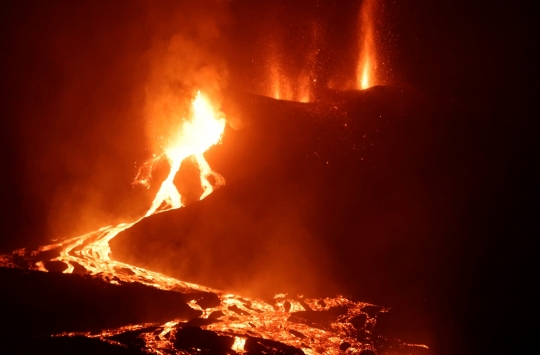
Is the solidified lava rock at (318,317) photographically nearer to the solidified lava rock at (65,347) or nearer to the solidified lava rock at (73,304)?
the solidified lava rock at (73,304)

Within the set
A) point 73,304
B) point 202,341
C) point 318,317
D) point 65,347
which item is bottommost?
point 65,347

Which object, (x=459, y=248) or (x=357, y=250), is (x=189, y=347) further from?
(x=459, y=248)

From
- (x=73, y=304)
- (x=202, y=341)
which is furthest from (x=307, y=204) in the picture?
(x=73, y=304)

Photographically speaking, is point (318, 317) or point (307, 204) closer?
point (318, 317)

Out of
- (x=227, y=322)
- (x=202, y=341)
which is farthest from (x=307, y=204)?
(x=202, y=341)

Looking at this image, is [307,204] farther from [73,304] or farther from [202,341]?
[73,304]

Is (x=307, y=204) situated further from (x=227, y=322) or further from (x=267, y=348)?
(x=267, y=348)

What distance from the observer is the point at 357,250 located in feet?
59.8

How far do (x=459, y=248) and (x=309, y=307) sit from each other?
6287 mm

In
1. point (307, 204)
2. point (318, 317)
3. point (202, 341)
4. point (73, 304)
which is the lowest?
point (202, 341)

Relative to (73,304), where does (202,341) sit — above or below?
below

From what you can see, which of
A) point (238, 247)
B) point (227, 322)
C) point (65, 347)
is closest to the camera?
point (65, 347)

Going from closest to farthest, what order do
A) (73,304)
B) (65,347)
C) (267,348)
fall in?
(65,347), (267,348), (73,304)

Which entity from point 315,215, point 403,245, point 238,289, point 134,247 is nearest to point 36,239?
point 134,247
